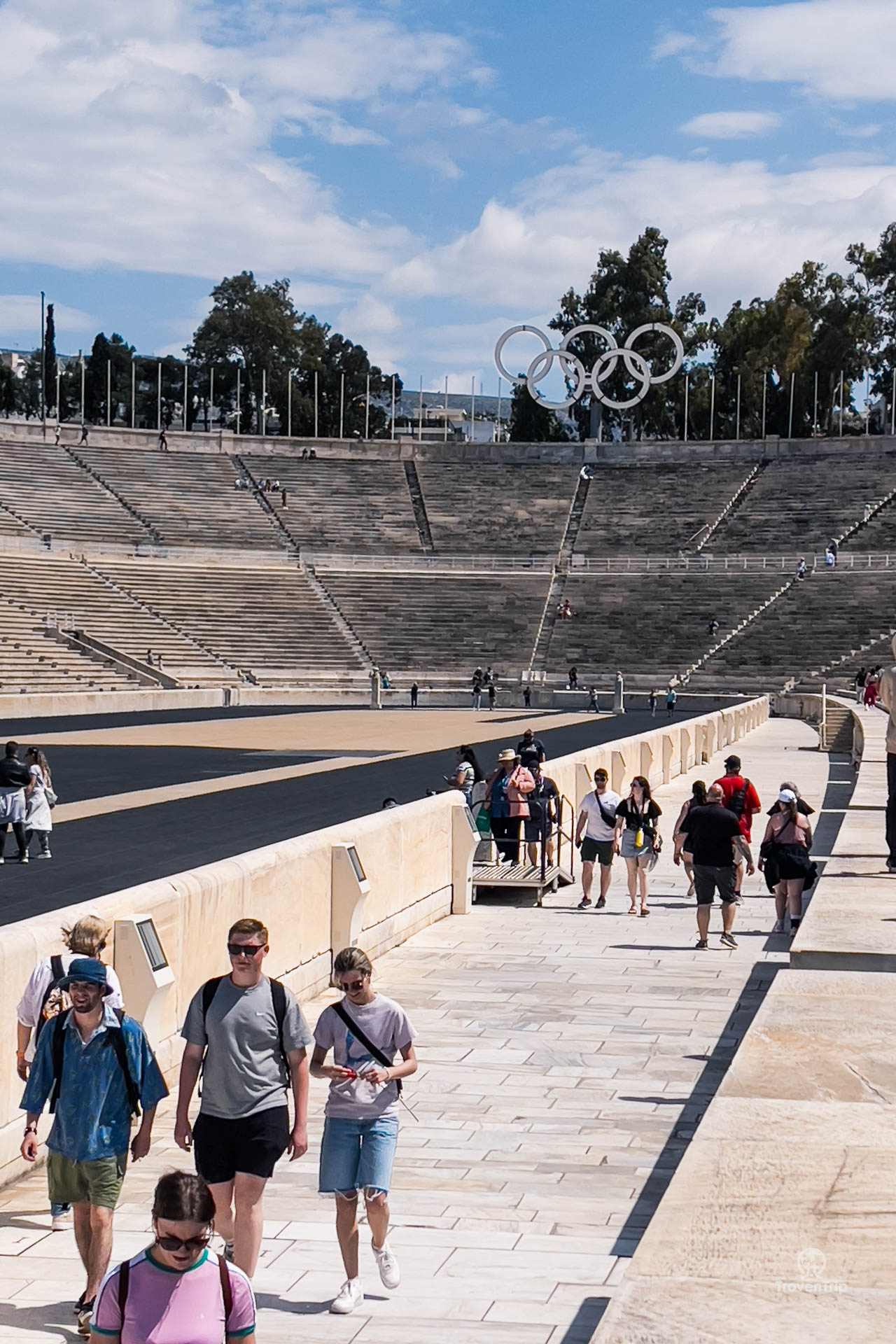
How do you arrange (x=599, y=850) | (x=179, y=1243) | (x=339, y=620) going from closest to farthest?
1. (x=179, y=1243)
2. (x=599, y=850)
3. (x=339, y=620)

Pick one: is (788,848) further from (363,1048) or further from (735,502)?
(735,502)

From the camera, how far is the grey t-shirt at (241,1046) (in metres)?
6.85

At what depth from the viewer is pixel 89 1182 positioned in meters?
6.58

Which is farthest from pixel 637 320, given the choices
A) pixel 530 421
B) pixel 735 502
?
pixel 735 502

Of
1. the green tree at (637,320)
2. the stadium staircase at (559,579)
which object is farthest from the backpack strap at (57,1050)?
the green tree at (637,320)

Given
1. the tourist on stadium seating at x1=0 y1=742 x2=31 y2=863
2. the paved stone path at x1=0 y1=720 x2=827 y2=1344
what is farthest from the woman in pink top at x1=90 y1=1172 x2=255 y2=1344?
the tourist on stadium seating at x1=0 y1=742 x2=31 y2=863

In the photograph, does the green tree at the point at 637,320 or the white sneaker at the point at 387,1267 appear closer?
the white sneaker at the point at 387,1267

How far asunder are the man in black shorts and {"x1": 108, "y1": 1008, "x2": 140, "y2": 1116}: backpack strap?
9385 mm

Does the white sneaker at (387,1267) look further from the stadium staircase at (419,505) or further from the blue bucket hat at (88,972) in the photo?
the stadium staircase at (419,505)

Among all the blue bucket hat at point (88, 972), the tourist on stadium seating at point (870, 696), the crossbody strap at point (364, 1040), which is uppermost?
the blue bucket hat at point (88, 972)

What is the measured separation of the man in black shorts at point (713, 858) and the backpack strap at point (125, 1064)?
30.8 ft

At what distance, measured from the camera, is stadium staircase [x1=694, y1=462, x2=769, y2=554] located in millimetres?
80375

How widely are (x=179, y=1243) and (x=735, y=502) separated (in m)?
81.5

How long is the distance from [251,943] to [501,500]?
264ft
